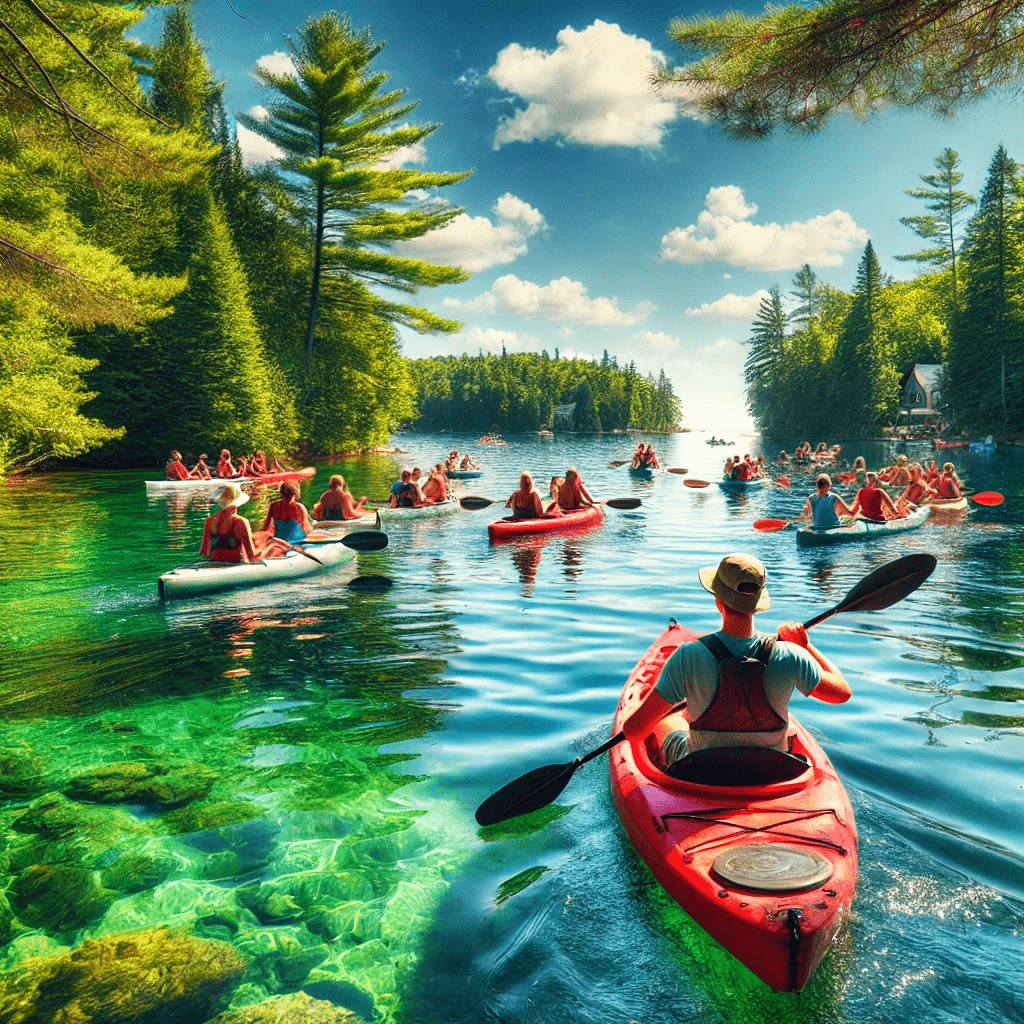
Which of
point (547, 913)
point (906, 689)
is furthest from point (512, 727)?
point (906, 689)

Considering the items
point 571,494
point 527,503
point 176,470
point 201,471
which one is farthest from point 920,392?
point 176,470

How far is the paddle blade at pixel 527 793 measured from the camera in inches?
154

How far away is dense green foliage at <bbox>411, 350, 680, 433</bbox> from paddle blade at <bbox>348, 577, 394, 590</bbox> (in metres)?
119

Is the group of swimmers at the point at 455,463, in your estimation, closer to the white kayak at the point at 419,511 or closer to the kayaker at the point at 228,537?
the white kayak at the point at 419,511

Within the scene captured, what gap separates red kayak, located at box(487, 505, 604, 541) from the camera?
13977 millimetres

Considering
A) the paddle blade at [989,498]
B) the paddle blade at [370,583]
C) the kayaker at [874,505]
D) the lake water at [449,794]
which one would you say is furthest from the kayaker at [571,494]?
the paddle blade at [989,498]

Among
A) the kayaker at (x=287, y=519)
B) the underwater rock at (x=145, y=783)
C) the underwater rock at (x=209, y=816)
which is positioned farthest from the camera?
the kayaker at (x=287, y=519)

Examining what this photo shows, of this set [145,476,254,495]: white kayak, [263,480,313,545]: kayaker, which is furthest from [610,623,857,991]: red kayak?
[145,476,254,495]: white kayak

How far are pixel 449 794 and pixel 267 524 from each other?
827 centimetres

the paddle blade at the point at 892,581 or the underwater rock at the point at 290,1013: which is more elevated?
the paddle blade at the point at 892,581

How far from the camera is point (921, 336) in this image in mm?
65625

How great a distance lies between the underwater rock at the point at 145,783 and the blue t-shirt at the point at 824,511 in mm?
12217

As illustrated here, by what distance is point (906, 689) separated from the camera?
6598mm

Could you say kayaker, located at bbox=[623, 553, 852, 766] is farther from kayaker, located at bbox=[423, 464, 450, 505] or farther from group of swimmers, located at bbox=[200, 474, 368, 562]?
kayaker, located at bbox=[423, 464, 450, 505]
